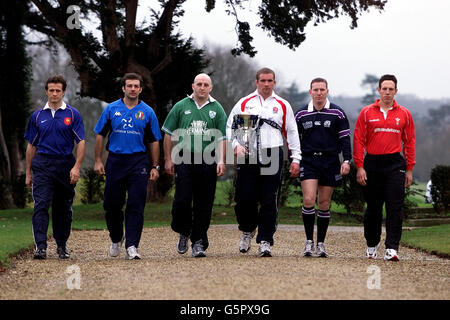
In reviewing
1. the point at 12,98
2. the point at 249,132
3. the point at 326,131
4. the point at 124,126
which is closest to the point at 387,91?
the point at 326,131

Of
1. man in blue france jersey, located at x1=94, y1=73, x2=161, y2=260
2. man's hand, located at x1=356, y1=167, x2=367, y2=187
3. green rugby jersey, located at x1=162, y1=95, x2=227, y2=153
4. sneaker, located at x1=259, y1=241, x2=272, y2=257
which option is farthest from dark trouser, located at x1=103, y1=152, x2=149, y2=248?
man's hand, located at x1=356, y1=167, x2=367, y2=187

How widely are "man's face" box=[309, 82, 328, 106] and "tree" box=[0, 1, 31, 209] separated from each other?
1875 centimetres

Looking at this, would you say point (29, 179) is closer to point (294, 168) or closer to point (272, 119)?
point (272, 119)

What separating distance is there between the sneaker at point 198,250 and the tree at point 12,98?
18.0 metres

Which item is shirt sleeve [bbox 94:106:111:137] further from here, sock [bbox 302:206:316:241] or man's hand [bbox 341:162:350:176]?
man's hand [bbox 341:162:350:176]

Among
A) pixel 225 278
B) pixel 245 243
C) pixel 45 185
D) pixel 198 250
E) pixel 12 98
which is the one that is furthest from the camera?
pixel 12 98

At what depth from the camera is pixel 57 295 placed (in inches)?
256

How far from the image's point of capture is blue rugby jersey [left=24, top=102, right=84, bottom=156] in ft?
31.7

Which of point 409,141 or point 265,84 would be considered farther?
point 409,141

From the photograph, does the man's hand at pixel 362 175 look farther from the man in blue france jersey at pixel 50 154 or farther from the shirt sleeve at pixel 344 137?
the man in blue france jersey at pixel 50 154

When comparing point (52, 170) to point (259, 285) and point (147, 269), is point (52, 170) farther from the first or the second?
point (259, 285)

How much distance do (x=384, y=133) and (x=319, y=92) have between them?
3.23 feet

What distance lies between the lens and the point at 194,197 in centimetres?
958
